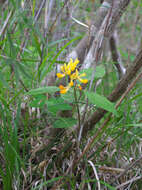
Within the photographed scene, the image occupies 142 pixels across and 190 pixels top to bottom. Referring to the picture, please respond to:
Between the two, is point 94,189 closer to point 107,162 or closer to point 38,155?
point 107,162

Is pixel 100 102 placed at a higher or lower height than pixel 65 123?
higher

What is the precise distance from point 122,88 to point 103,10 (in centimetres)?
58

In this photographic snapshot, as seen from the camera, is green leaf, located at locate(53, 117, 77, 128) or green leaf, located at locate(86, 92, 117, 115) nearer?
green leaf, located at locate(86, 92, 117, 115)

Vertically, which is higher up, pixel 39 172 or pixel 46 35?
pixel 46 35

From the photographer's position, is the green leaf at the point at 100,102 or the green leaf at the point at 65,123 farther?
the green leaf at the point at 65,123

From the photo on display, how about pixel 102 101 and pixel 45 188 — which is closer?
pixel 102 101

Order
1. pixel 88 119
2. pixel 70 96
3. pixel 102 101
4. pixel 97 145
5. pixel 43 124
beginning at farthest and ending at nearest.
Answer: pixel 43 124 < pixel 97 145 < pixel 88 119 < pixel 70 96 < pixel 102 101

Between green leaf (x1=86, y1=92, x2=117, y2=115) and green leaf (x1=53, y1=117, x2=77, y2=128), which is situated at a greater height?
green leaf (x1=86, y1=92, x2=117, y2=115)

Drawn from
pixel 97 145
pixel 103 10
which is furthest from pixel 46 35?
pixel 97 145

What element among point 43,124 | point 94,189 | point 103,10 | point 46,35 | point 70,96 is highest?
point 103,10

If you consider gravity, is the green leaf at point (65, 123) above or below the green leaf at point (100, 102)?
below

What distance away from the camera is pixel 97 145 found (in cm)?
113

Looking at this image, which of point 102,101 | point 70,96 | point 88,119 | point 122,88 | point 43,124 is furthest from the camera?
point 43,124

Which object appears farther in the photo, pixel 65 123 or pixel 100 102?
pixel 65 123
